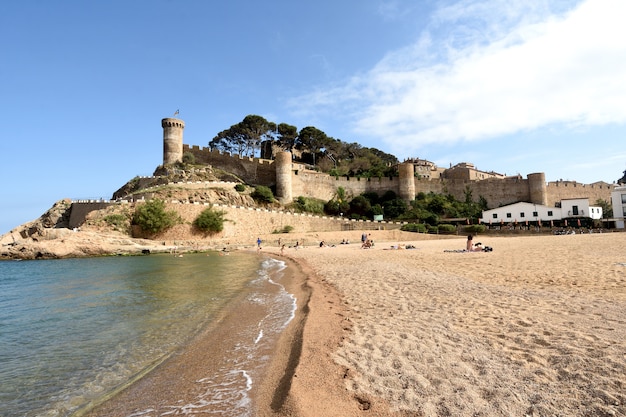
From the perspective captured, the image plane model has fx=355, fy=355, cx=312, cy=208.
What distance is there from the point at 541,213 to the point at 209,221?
132 feet

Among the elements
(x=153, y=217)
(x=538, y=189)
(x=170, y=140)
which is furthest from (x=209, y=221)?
(x=538, y=189)

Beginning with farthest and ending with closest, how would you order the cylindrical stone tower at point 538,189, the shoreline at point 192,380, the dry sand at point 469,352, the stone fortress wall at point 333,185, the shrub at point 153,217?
1. the cylindrical stone tower at point 538,189
2. the stone fortress wall at point 333,185
3. the shrub at point 153,217
4. the shoreline at point 192,380
5. the dry sand at point 469,352

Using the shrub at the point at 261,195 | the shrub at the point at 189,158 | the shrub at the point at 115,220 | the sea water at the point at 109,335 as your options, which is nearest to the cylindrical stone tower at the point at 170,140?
the shrub at the point at 189,158

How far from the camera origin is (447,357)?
4.12m

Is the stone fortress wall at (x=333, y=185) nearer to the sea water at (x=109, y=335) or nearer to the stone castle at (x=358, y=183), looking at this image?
the stone castle at (x=358, y=183)

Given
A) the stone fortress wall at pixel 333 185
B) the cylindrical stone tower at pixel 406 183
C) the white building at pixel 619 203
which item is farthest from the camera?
the cylindrical stone tower at pixel 406 183

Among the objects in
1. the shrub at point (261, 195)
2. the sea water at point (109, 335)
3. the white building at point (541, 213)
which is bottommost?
the sea water at point (109, 335)

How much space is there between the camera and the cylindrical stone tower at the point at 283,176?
1850 inches

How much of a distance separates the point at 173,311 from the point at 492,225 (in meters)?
45.4

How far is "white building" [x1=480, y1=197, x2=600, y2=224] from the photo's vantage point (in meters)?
42.6

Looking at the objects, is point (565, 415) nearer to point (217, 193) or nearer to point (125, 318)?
point (125, 318)

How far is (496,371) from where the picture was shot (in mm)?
3615

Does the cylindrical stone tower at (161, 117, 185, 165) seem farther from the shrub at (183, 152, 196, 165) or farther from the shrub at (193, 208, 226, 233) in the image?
the shrub at (193, 208, 226, 233)

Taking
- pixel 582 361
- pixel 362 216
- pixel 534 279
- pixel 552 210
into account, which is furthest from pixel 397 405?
pixel 552 210
